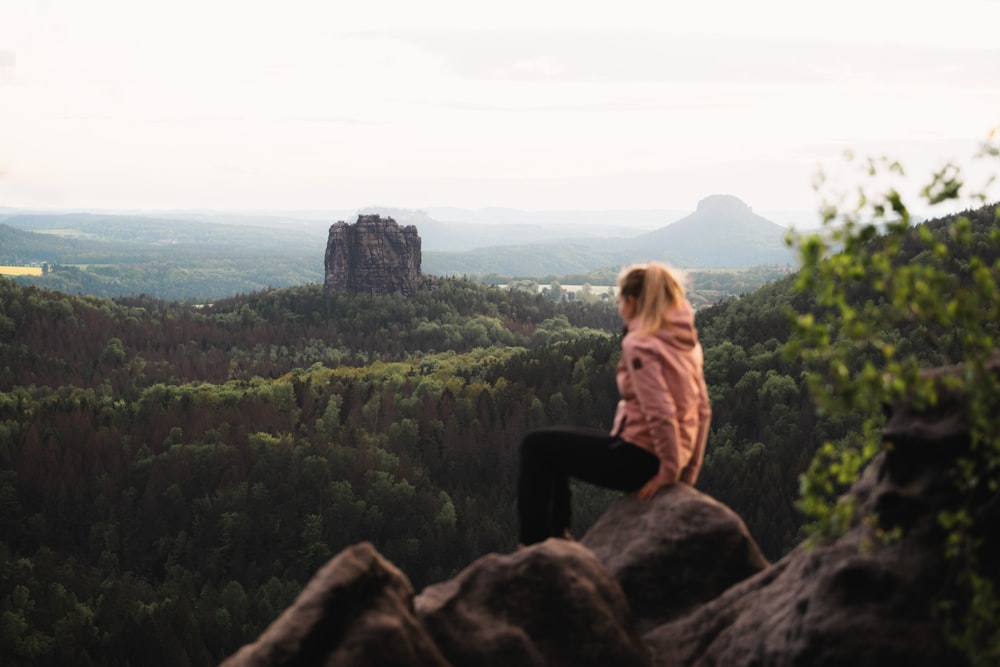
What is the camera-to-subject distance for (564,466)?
1489 cm

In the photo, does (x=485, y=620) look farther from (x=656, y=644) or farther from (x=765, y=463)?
(x=765, y=463)

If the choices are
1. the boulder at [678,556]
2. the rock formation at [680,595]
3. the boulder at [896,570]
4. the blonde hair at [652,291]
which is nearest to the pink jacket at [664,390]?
the blonde hair at [652,291]

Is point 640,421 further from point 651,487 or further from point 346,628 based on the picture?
point 346,628

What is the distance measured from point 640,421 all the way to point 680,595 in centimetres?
320

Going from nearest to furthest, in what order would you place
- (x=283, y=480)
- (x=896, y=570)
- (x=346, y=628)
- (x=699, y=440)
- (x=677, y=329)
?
(x=896, y=570) → (x=346, y=628) → (x=677, y=329) → (x=699, y=440) → (x=283, y=480)

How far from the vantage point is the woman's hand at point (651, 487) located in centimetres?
1540

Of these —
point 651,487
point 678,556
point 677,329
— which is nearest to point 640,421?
point 677,329

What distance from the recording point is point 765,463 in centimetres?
9781

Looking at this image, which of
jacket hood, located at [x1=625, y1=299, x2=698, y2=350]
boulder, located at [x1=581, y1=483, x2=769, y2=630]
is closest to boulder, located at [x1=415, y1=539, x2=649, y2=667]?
boulder, located at [x1=581, y1=483, x2=769, y2=630]

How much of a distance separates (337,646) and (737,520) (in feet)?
22.6

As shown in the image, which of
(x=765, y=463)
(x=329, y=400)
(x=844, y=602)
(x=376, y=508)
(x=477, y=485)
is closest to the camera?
(x=844, y=602)

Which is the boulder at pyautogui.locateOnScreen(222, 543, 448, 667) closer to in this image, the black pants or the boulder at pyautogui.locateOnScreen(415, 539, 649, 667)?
the boulder at pyautogui.locateOnScreen(415, 539, 649, 667)

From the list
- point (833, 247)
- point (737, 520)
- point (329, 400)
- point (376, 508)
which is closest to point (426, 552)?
point (376, 508)

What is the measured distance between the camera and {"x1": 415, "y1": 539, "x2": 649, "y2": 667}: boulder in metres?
13.9
